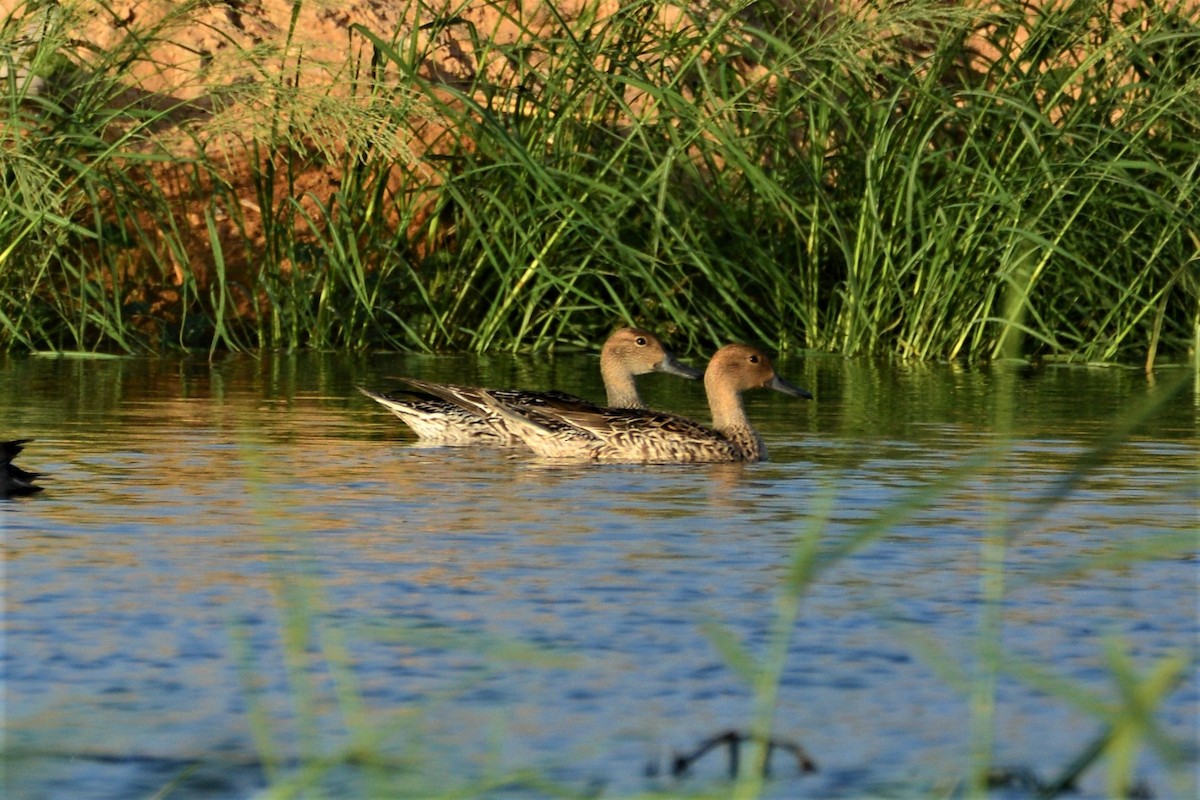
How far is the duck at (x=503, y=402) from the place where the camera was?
10562 millimetres

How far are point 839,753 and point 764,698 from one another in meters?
0.82

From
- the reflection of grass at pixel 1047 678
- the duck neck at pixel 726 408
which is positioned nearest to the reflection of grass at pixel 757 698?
the reflection of grass at pixel 1047 678

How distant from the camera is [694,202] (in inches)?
642

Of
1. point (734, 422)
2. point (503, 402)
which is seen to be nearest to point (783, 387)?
point (734, 422)

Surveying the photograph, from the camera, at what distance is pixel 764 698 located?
402 cm

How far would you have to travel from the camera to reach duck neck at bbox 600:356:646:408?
12148 millimetres

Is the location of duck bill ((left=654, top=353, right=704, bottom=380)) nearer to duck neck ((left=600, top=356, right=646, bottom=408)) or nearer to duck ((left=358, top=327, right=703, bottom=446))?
duck ((left=358, top=327, right=703, bottom=446))

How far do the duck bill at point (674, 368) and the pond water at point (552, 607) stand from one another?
1185 mm

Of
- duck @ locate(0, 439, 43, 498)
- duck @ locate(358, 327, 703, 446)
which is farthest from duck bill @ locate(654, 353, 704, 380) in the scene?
duck @ locate(0, 439, 43, 498)

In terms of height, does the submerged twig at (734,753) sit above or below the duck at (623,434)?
below

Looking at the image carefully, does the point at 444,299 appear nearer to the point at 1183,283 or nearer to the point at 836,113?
the point at 836,113

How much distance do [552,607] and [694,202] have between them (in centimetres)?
1013

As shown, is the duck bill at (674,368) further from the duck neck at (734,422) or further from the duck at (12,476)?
the duck at (12,476)

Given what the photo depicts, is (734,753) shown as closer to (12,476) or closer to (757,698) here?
(757,698)
